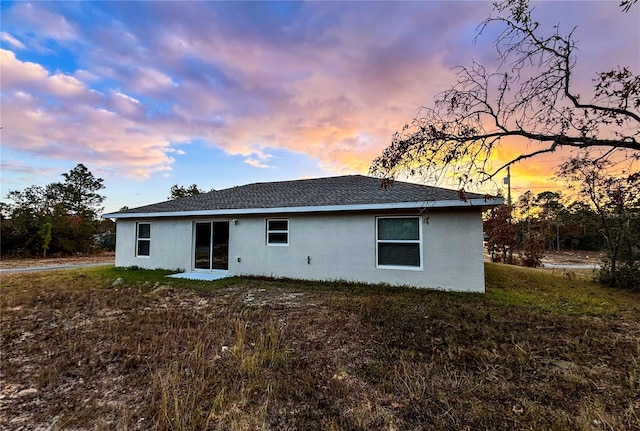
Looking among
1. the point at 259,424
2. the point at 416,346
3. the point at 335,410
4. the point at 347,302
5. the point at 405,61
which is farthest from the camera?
the point at 405,61

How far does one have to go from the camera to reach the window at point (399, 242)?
8203 mm

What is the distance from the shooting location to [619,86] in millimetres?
3672

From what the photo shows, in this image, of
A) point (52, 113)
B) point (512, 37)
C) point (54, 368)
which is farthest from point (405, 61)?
point (52, 113)

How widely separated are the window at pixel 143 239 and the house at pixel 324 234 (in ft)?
0.13

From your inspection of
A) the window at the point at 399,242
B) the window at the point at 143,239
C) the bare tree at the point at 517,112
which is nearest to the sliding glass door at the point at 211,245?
the window at the point at 143,239

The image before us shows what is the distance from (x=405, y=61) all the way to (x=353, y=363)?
25.7 feet

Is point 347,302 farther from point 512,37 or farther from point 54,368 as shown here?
point 512,37

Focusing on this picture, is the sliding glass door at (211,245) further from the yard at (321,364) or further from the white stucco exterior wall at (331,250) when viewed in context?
the yard at (321,364)

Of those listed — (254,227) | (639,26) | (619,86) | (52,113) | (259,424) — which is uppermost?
(52,113)

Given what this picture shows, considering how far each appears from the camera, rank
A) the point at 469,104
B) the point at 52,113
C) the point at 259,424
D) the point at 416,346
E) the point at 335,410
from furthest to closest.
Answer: the point at 52,113
the point at 469,104
the point at 416,346
the point at 335,410
the point at 259,424

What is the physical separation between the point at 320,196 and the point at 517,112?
6.50 metres

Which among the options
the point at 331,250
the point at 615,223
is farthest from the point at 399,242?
the point at 615,223

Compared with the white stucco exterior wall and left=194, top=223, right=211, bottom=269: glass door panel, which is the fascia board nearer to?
the white stucco exterior wall

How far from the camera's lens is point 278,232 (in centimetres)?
998
